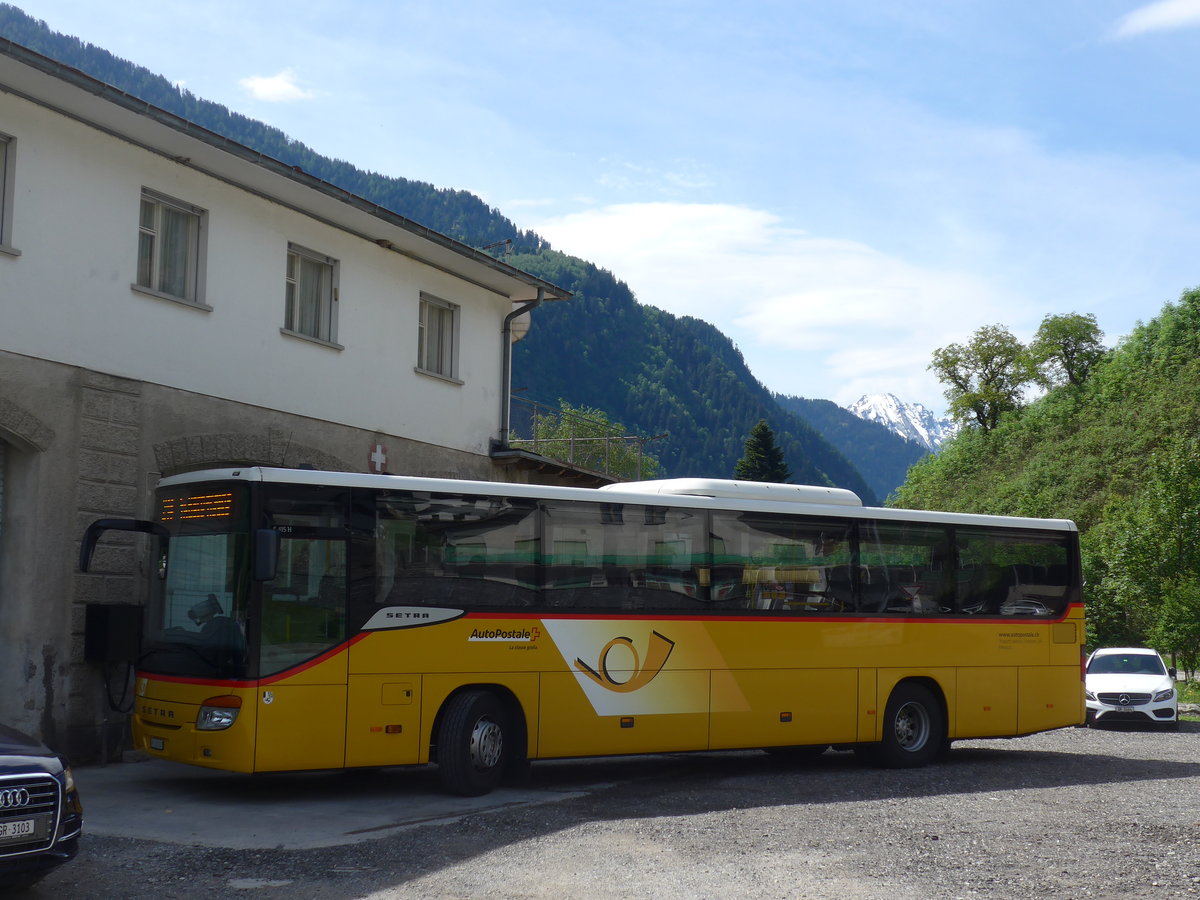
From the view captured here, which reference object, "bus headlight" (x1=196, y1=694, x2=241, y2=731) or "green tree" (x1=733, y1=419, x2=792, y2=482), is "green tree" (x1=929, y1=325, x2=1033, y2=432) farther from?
"bus headlight" (x1=196, y1=694, x2=241, y2=731)

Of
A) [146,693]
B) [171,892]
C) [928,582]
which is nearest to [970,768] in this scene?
[928,582]

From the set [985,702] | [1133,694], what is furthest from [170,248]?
[1133,694]

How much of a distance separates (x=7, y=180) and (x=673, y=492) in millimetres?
7487

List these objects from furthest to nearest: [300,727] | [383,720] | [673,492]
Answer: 1. [673,492]
2. [383,720]
3. [300,727]

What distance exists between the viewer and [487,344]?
21.5 meters

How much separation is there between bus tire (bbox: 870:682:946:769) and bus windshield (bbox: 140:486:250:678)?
295 inches

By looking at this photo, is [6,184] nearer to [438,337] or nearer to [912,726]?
[438,337]

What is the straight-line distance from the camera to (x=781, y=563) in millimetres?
14000

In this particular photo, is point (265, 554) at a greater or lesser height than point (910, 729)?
greater

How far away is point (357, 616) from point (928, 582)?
7.03 meters

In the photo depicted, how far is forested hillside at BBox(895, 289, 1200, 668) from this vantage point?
122 feet

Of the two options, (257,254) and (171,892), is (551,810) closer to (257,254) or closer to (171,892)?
(171,892)

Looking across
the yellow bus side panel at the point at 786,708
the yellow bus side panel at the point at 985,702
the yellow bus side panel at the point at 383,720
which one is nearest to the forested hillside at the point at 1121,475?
the yellow bus side panel at the point at 985,702

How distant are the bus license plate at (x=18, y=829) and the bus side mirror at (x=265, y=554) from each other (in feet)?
12.0
